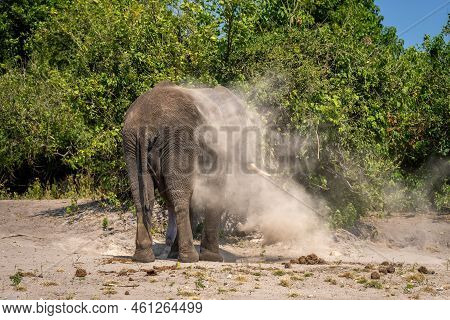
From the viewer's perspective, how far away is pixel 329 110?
13.6 m

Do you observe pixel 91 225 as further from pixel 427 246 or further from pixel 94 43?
pixel 427 246

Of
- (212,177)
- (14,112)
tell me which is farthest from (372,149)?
(14,112)

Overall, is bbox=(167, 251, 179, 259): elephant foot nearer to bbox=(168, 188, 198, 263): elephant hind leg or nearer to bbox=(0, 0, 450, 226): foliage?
bbox=(168, 188, 198, 263): elephant hind leg

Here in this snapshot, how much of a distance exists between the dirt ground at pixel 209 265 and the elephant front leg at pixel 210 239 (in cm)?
48

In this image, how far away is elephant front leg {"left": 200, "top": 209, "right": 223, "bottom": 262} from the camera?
38.7 feet

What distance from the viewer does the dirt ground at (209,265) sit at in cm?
835

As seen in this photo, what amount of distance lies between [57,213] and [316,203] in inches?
215

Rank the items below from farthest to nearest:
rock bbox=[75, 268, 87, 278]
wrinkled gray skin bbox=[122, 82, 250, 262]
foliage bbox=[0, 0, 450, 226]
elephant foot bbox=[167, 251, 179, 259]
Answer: foliage bbox=[0, 0, 450, 226]
elephant foot bbox=[167, 251, 179, 259]
wrinkled gray skin bbox=[122, 82, 250, 262]
rock bbox=[75, 268, 87, 278]

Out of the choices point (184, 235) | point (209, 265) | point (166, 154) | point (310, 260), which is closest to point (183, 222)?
point (184, 235)

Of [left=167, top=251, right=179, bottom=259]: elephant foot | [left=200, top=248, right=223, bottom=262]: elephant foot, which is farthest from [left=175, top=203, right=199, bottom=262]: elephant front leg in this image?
[left=167, top=251, right=179, bottom=259]: elephant foot

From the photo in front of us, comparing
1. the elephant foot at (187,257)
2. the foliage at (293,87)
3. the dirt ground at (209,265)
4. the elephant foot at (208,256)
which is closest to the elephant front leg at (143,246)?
the dirt ground at (209,265)

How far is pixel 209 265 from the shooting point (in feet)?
35.3

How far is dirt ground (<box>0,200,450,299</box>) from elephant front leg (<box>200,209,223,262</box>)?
476mm

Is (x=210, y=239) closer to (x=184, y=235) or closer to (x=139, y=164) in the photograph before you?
(x=184, y=235)
